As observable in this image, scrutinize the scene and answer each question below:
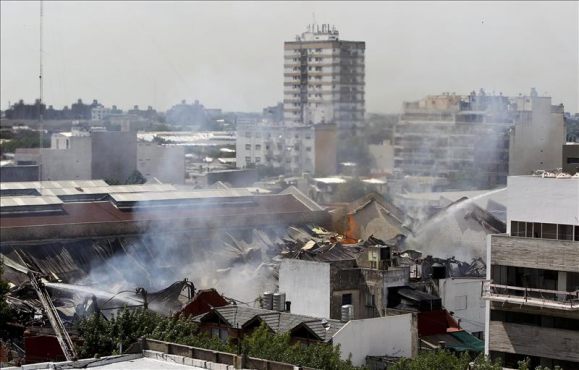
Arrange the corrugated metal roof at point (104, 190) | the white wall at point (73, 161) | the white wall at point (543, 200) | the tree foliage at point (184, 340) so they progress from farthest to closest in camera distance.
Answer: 1. the white wall at point (73, 161)
2. the corrugated metal roof at point (104, 190)
3. the white wall at point (543, 200)
4. the tree foliage at point (184, 340)

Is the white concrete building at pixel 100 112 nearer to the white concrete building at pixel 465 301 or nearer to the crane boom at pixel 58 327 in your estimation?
the white concrete building at pixel 465 301

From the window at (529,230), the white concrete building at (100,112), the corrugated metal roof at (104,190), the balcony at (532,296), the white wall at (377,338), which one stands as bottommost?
the white wall at (377,338)

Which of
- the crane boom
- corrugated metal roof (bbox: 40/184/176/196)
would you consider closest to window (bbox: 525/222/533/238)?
the crane boom

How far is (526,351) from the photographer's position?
3294 cm

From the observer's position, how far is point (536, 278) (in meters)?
33.0

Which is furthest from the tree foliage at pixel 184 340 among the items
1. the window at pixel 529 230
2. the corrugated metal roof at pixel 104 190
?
the corrugated metal roof at pixel 104 190

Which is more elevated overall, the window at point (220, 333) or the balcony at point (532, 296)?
the balcony at point (532, 296)

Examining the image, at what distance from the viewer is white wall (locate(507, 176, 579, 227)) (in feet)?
108

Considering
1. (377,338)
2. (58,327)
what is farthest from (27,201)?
(377,338)

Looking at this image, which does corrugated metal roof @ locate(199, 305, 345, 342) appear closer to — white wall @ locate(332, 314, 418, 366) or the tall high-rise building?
white wall @ locate(332, 314, 418, 366)

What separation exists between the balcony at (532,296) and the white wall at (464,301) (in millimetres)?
10232

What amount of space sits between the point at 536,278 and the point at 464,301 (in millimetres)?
11713

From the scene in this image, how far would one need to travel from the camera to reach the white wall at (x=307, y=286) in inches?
1578

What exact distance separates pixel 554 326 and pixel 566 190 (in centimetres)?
300
